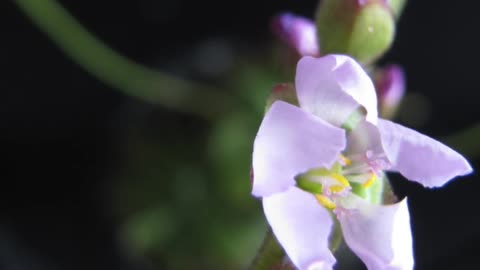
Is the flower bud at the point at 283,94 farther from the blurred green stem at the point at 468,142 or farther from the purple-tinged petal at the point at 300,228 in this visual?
the blurred green stem at the point at 468,142

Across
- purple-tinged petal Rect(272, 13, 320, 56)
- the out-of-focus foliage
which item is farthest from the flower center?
the out-of-focus foliage

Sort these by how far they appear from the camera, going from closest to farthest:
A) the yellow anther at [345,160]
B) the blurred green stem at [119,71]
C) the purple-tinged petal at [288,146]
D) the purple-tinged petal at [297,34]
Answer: the purple-tinged petal at [288,146] → the yellow anther at [345,160] → the purple-tinged petal at [297,34] → the blurred green stem at [119,71]

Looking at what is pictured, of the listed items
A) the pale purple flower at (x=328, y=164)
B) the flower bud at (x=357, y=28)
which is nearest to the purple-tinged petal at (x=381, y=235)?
the pale purple flower at (x=328, y=164)

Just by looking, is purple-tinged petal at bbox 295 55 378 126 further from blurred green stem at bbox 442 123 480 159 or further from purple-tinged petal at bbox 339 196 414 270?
blurred green stem at bbox 442 123 480 159

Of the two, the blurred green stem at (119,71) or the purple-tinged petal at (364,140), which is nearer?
the purple-tinged petal at (364,140)

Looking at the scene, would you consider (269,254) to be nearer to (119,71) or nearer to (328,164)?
(328,164)

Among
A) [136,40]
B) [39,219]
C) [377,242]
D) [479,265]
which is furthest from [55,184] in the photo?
[377,242]

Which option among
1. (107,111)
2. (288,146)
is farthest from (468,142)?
(288,146)
